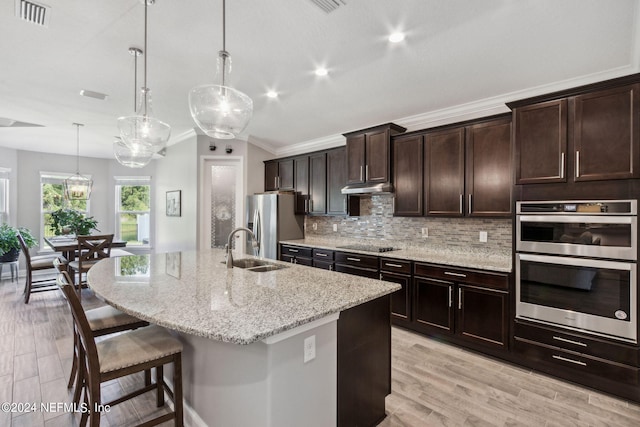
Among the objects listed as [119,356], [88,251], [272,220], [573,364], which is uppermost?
[272,220]

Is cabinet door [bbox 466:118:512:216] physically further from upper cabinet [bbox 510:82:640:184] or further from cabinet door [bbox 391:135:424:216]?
cabinet door [bbox 391:135:424:216]

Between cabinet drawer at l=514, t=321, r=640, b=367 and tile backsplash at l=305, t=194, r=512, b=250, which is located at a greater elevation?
tile backsplash at l=305, t=194, r=512, b=250

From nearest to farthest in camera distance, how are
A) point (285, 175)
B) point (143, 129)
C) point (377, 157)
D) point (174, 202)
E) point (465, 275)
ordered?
point (143, 129)
point (465, 275)
point (377, 157)
point (285, 175)
point (174, 202)

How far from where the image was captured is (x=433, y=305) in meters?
3.25

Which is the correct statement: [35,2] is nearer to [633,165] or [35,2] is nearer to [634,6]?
[634,6]

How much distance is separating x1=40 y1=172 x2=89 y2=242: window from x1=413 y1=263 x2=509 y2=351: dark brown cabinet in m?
7.50

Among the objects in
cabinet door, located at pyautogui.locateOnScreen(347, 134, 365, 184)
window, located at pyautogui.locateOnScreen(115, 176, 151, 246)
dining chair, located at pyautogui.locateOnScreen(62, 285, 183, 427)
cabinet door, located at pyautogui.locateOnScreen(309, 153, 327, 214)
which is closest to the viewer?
dining chair, located at pyautogui.locateOnScreen(62, 285, 183, 427)

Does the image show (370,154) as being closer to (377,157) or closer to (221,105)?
(377,157)

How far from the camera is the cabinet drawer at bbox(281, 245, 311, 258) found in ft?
15.2

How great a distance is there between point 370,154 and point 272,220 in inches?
77.4

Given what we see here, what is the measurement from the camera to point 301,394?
149 centimetres

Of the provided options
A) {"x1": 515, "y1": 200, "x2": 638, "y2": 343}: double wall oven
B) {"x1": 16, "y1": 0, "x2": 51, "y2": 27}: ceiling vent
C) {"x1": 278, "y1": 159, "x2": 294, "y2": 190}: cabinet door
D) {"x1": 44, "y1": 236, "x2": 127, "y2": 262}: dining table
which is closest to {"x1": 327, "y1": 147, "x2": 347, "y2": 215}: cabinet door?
{"x1": 278, "y1": 159, "x2": 294, "y2": 190}: cabinet door

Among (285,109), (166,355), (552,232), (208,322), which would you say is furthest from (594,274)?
(285,109)

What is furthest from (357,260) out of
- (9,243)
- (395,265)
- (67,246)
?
(9,243)
